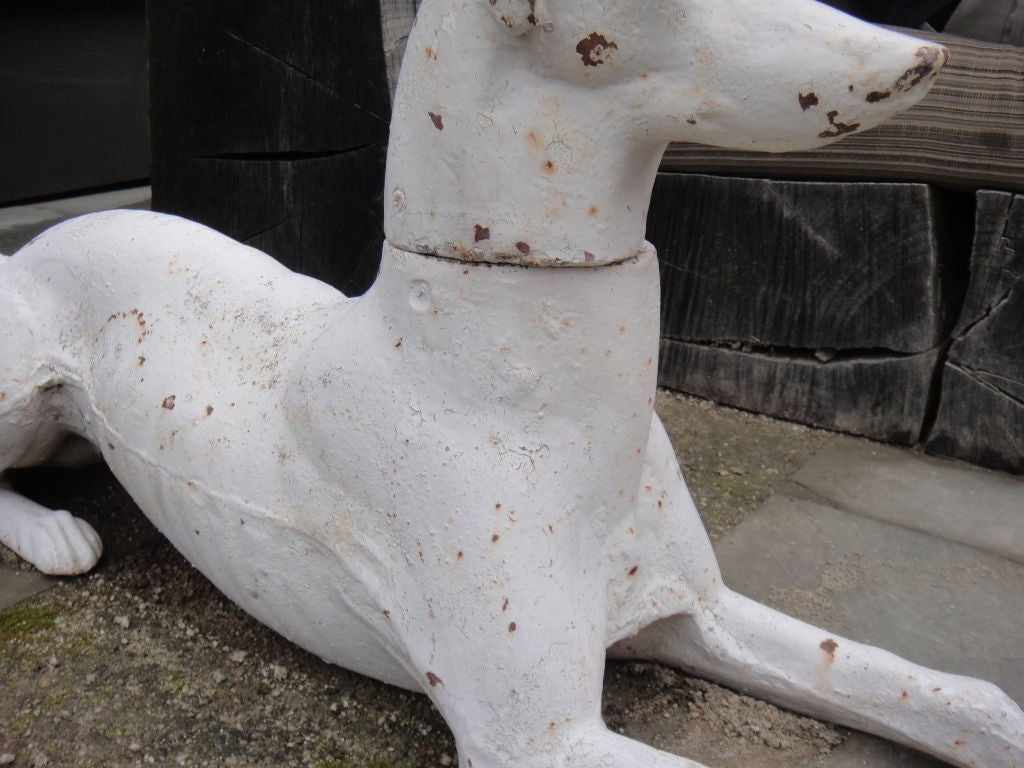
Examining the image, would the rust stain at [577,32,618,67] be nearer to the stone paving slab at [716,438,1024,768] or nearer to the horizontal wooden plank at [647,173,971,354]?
the stone paving slab at [716,438,1024,768]

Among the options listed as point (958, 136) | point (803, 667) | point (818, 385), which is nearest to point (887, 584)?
point (803, 667)

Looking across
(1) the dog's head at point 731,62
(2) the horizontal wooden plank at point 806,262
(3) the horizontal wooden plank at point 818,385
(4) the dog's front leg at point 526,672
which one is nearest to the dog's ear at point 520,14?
(1) the dog's head at point 731,62

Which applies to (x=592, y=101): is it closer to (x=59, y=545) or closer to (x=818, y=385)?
(x=59, y=545)

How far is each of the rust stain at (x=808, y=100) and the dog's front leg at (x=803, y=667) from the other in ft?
1.98

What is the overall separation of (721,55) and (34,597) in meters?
1.58

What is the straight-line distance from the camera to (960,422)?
259 centimetres

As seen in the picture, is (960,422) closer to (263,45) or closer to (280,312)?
(280,312)

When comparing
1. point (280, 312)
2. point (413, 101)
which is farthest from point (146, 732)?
point (413, 101)

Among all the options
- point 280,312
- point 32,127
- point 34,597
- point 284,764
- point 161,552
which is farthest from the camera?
point 32,127

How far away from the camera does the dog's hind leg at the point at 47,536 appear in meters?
1.96

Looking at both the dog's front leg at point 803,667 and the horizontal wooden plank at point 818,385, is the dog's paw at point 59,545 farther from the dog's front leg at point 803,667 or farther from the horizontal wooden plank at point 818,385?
the horizontal wooden plank at point 818,385

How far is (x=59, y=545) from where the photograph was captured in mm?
1976

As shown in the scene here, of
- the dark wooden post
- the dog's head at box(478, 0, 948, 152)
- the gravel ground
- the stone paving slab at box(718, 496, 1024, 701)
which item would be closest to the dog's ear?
the dog's head at box(478, 0, 948, 152)

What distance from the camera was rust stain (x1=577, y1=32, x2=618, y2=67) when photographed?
3.55ft
